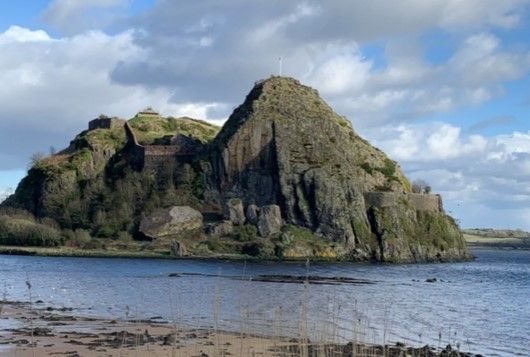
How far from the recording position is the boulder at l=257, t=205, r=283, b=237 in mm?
117938

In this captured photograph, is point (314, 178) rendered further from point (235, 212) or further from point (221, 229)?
point (221, 229)

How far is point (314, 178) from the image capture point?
12531cm

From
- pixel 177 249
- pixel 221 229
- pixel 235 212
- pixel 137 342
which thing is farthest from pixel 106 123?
pixel 137 342

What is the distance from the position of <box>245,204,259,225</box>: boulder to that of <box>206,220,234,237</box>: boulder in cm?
339

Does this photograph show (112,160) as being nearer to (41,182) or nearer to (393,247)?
(41,182)

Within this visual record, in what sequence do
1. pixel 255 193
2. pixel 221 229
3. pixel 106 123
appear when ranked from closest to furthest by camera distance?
1. pixel 221 229
2. pixel 255 193
3. pixel 106 123

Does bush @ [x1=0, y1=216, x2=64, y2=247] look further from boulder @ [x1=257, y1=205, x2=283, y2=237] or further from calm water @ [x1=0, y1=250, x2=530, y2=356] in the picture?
calm water @ [x1=0, y1=250, x2=530, y2=356]

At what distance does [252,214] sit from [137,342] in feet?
296

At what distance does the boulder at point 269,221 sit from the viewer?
11794cm

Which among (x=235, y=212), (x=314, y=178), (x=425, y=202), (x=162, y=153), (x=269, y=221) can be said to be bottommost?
(x=269, y=221)

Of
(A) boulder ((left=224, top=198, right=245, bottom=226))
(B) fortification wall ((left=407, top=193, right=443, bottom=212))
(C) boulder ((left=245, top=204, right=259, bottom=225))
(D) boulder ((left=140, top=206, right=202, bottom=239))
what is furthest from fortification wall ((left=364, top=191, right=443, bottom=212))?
(D) boulder ((left=140, top=206, right=202, bottom=239))

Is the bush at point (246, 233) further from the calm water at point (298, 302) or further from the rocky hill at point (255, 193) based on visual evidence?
the calm water at point (298, 302)

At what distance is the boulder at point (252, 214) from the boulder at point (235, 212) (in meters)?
0.81

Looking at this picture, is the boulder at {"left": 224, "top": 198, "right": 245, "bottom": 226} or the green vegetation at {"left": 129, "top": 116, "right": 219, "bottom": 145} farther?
the green vegetation at {"left": 129, "top": 116, "right": 219, "bottom": 145}
